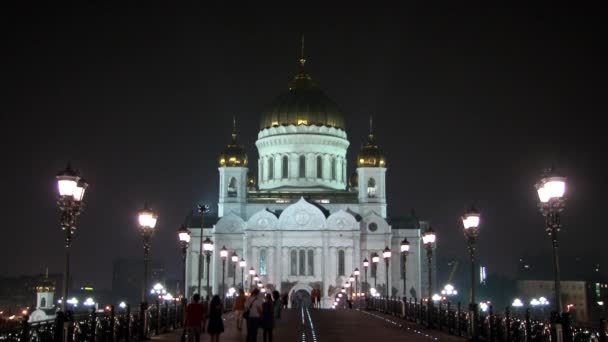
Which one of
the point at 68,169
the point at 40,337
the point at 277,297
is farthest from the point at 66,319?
the point at 277,297

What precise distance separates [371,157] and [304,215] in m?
10.7

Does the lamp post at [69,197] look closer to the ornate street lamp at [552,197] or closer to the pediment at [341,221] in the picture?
the ornate street lamp at [552,197]

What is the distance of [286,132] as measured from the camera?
94.9m

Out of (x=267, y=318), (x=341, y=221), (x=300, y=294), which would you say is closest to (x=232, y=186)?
(x=341, y=221)

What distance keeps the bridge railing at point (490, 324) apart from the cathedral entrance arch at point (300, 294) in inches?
1705

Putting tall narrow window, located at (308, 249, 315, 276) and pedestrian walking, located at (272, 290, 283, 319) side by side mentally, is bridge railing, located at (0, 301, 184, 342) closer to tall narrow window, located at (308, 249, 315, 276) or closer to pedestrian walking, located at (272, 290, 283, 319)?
pedestrian walking, located at (272, 290, 283, 319)

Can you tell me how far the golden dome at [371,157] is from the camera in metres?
92.8

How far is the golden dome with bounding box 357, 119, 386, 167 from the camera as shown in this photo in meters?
92.8

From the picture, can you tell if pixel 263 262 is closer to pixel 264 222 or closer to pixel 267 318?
pixel 264 222

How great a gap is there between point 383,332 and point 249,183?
226ft

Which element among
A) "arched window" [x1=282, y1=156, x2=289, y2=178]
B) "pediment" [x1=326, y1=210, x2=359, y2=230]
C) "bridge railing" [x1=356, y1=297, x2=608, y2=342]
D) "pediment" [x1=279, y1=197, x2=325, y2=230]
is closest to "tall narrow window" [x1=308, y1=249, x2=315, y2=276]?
"pediment" [x1=279, y1=197, x2=325, y2=230]

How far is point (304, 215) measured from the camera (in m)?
87.2

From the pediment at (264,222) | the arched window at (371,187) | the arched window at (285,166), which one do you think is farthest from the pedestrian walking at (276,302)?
the arched window at (285,166)

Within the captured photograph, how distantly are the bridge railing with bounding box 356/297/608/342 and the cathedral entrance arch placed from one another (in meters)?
43.3
